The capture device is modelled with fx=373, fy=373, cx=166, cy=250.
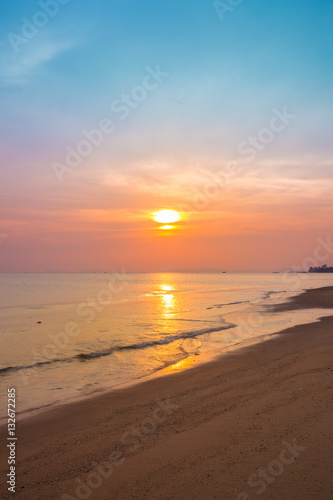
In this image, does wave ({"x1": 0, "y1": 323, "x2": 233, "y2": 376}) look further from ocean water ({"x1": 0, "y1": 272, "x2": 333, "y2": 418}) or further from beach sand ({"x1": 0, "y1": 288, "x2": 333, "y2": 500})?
beach sand ({"x1": 0, "y1": 288, "x2": 333, "y2": 500})

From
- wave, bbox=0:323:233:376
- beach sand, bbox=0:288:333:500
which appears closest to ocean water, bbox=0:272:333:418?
wave, bbox=0:323:233:376

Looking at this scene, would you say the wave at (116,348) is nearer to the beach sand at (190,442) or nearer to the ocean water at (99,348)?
the ocean water at (99,348)

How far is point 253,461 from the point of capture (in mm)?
5848

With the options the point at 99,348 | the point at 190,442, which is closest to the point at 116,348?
the point at 99,348

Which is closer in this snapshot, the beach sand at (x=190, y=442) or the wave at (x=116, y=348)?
the beach sand at (x=190, y=442)

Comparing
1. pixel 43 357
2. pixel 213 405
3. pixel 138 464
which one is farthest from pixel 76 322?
pixel 138 464

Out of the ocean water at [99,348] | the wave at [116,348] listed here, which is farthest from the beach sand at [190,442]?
the wave at [116,348]

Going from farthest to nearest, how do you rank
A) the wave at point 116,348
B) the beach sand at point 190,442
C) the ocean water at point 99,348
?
1. the wave at point 116,348
2. the ocean water at point 99,348
3. the beach sand at point 190,442

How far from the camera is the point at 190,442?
6.73m

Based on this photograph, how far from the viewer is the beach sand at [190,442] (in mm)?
5379

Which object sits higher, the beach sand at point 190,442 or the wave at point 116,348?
the beach sand at point 190,442

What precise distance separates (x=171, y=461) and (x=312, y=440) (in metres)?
2.44

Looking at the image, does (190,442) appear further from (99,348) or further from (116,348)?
(99,348)

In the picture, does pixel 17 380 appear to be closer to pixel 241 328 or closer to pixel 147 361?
pixel 147 361
